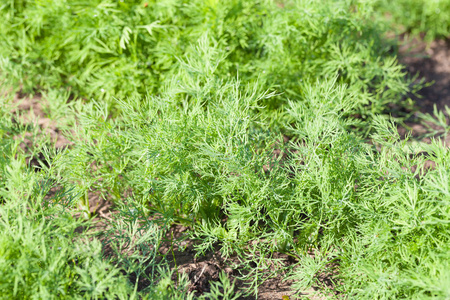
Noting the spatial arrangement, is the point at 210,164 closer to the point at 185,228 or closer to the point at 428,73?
the point at 185,228

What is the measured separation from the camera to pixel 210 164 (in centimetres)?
228

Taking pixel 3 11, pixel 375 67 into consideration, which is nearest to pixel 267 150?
pixel 375 67

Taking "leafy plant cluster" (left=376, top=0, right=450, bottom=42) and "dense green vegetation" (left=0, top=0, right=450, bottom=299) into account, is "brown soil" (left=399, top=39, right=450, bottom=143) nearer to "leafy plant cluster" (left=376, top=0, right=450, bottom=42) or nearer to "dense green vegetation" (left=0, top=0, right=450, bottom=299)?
"leafy plant cluster" (left=376, top=0, right=450, bottom=42)

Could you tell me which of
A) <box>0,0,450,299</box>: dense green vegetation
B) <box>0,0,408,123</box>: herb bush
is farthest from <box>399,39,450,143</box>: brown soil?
<box>0,0,408,123</box>: herb bush

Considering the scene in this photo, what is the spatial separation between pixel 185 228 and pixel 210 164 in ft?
2.04

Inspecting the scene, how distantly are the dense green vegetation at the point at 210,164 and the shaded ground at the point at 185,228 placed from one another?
2.9 inches

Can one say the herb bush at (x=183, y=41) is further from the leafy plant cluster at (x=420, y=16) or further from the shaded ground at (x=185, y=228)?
the leafy plant cluster at (x=420, y=16)

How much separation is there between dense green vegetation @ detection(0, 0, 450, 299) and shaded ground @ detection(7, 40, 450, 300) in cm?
7

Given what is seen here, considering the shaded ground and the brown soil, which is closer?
the shaded ground

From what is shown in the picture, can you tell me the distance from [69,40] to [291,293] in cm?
247

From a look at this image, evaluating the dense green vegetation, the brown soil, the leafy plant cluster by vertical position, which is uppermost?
the dense green vegetation

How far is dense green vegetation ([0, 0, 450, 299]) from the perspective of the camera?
1.92 meters

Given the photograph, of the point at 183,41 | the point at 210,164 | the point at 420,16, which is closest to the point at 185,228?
the point at 210,164

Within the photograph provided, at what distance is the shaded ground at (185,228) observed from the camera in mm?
2344
